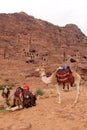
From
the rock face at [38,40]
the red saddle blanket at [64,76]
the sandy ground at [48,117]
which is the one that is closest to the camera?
the sandy ground at [48,117]

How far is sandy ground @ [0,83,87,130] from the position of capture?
34.2 ft

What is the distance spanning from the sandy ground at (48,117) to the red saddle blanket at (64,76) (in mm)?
900

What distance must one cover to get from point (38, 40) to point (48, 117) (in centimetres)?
6579

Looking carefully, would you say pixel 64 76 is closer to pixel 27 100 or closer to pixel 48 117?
pixel 27 100

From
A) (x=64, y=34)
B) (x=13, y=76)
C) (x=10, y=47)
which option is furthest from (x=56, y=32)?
(x=13, y=76)

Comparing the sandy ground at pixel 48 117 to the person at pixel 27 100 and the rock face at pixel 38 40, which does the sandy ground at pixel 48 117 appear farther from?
the rock face at pixel 38 40

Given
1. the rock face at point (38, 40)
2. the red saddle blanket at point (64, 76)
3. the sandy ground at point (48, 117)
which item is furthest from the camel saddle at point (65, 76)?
the rock face at point (38, 40)

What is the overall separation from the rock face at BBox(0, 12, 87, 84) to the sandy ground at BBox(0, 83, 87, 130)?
4802 centimetres

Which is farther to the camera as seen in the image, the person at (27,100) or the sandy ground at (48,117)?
the person at (27,100)

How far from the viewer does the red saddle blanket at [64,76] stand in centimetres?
1320

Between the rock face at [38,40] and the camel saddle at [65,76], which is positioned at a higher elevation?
the rock face at [38,40]

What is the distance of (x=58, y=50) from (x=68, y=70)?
63.9m

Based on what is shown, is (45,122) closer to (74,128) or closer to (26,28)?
(74,128)

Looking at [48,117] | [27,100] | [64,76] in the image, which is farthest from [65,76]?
[48,117]
